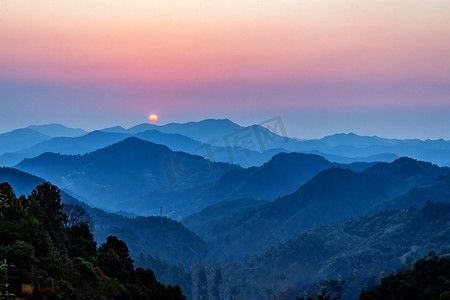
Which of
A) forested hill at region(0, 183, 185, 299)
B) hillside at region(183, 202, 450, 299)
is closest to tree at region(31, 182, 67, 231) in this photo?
forested hill at region(0, 183, 185, 299)

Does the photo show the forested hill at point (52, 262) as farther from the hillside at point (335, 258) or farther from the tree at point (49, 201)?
the hillside at point (335, 258)

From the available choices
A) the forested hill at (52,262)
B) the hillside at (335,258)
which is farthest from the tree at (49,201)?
the hillside at (335,258)

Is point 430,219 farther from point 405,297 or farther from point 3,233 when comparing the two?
point 3,233

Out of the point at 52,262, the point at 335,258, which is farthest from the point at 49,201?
the point at 335,258

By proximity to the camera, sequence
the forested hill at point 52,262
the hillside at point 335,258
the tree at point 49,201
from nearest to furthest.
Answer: the forested hill at point 52,262 → the tree at point 49,201 → the hillside at point 335,258

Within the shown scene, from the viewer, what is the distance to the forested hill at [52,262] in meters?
26.6

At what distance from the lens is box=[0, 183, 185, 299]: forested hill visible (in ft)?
87.4

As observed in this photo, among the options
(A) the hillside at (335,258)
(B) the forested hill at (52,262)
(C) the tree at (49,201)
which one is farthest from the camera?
(A) the hillside at (335,258)

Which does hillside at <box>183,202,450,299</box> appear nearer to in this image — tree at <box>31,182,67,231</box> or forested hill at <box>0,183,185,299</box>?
forested hill at <box>0,183,185,299</box>

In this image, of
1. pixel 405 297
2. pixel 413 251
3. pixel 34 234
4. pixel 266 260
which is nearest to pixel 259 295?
pixel 266 260

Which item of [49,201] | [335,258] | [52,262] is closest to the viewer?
[52,262]

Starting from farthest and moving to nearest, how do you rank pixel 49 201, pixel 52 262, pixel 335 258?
pixel 335 258, pixel 49 201, pixel 52 262

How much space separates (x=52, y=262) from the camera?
31.7 metres

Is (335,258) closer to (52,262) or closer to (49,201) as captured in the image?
(49,201)
